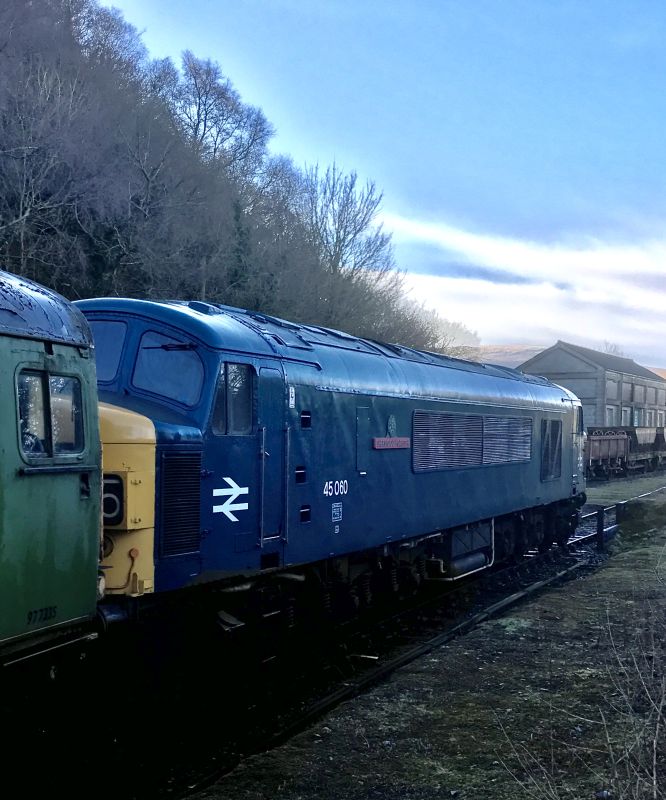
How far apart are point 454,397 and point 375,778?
24.9 feet

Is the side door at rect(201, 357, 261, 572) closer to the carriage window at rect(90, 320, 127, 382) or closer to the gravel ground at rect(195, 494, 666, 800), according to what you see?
the carriage window at rect(90, 320, 127, 382)

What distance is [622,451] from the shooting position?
136 feet

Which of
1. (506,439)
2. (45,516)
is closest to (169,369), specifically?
(45,516)

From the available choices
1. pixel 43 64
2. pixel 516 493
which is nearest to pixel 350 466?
pixel 516 493

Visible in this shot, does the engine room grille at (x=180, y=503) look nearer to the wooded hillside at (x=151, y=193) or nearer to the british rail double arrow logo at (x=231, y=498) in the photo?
the british rail double arrow logo at (x=231, y=498)

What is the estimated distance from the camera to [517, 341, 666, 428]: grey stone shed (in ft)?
192

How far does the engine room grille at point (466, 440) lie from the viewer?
39.5 feet

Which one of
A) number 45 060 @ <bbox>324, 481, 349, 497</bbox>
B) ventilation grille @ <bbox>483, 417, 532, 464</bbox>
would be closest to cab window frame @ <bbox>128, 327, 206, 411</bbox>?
number 45 060 @ <bbox>324, 481, 349, 497</bbox>

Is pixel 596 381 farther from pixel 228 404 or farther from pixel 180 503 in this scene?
pixel 180 503

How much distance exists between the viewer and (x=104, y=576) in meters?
6.64

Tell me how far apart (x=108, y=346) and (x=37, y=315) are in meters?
2.06

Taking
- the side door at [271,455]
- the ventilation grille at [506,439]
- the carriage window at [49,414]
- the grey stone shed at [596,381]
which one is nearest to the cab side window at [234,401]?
the side door at [271,455]

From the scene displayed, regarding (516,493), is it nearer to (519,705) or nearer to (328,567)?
(328,567)

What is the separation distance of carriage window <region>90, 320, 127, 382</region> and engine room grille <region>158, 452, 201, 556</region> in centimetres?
117
